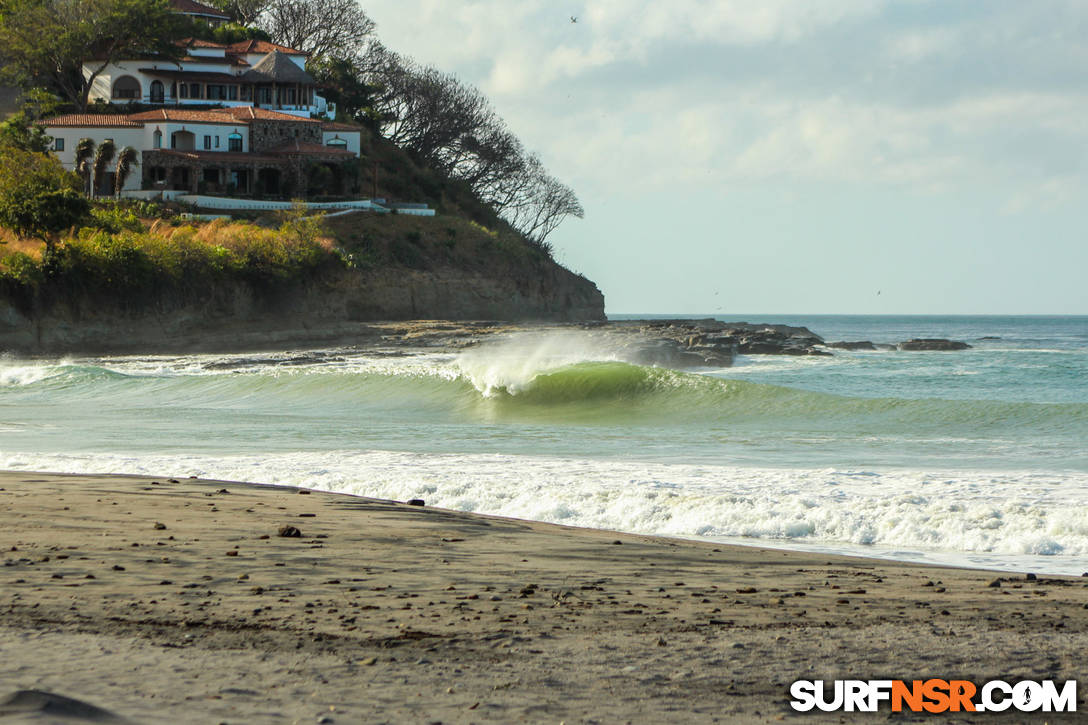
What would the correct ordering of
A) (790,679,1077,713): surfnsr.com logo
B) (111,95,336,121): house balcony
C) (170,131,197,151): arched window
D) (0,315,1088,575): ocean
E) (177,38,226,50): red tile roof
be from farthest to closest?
(177,38,226,50): red tile roof < (111,95,336,121): house balcony < (170,131,197,151): arched window < (0,315,1088,575): ocean < (790,679,1077,713): surfnsr.com logo

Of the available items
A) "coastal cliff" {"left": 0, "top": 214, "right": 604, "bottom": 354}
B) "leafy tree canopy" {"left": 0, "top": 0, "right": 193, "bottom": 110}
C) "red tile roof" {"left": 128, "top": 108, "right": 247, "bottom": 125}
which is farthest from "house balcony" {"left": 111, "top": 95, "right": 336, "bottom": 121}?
"coastal cliff" {"left": 0, "top": 214, "right": 604, "bottom": 354}

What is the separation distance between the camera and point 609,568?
314 inches

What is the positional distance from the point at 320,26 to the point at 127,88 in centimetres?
1859

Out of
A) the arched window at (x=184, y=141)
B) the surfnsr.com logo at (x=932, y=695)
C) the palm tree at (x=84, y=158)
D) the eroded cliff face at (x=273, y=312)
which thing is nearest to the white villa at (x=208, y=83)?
the arched window at (x=184, y=141)

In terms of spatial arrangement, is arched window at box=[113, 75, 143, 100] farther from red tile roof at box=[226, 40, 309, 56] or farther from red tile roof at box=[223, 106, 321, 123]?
red tile roof at box=[223, 106, 321, 123]

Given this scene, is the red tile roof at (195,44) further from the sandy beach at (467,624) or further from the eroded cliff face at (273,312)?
the sandy beach at (467,624)

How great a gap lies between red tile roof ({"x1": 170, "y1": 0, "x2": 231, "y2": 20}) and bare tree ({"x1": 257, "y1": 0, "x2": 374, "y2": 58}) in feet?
12.4

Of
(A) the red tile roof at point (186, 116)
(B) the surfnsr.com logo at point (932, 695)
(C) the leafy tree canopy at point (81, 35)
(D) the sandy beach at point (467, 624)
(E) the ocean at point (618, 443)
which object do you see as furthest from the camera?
(C) the leafy tree canopy at point (81, 35)

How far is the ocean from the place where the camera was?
1098cm

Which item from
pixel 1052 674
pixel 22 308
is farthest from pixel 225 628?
pixel 22 308

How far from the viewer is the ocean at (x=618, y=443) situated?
1098cm

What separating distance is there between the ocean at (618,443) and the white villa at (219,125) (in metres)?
30.2

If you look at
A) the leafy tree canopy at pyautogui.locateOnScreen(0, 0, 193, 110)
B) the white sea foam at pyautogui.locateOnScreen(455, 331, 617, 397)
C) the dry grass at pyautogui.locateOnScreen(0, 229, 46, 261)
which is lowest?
the white sea foam at pyautogui.locateOnScreen(455, 331, 617, 397)

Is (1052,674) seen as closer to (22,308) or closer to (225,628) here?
(225,628)
